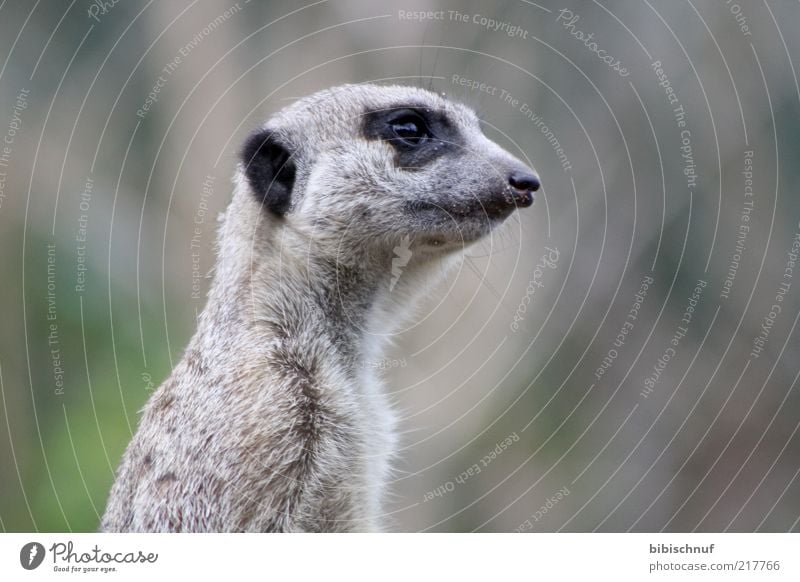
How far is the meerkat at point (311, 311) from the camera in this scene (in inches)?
72.9

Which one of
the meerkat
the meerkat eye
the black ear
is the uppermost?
the meerkat eye

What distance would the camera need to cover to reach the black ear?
6.77ft

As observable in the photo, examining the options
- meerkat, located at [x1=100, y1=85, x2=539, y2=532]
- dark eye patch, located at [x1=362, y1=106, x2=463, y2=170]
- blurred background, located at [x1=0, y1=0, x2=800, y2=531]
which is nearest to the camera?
meerkat, located at [x1=100, y1=85, x2=539, y2=532]

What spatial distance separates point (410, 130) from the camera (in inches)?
83.9

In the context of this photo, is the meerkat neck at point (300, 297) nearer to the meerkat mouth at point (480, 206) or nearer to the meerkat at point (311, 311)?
the meerkat at point (311, 311)

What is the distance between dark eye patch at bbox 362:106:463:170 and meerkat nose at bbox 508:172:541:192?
19 cm

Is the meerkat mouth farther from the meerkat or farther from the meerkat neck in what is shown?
the meerkat neck

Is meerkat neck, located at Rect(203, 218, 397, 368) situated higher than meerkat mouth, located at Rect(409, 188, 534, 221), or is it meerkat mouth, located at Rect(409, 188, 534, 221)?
meerkat mouth, located at Rect(409, 188, 534, 221)

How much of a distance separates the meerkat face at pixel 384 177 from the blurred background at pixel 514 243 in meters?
0.34

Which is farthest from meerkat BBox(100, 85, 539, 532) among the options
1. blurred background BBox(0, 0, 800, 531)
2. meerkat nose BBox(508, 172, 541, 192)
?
blurred background BBox(0, 0, 800, 531)

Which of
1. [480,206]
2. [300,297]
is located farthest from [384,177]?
[300,297]

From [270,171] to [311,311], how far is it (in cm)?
35

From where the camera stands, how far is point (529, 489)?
3.32 metres

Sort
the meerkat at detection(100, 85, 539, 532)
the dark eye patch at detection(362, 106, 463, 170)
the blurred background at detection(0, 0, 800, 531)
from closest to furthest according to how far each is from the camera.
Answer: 1. the meerkat at detection(100, 85, 539, 532)
2. the dark eye patch at detection(362, 106, 463, 170)
3. the blurred background at detection(0, 0, 800, 531)
